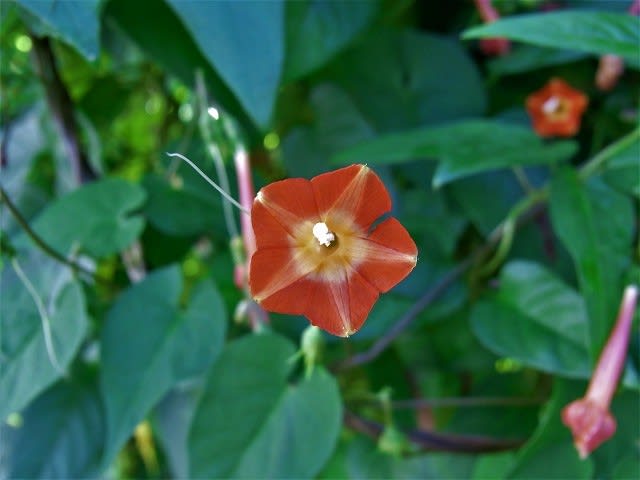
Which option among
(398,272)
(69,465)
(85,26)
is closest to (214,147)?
(85,26)

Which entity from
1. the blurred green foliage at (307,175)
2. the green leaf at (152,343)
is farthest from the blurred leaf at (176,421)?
the green leaf at (152,343)

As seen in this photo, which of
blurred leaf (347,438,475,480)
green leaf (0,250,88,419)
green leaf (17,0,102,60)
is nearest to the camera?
green leaf (17,0,102,60)

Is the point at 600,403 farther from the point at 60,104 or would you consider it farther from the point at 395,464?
the point at 60,104

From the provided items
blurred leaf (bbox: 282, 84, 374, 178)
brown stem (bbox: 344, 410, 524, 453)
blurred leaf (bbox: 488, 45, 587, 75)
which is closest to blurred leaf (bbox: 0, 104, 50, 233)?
blurred leaf (bbox: 282, 84, 374, 178)

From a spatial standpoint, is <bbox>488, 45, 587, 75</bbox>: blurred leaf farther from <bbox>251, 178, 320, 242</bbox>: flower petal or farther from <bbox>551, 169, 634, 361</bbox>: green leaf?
<bbox>251, 178, 320, 242</bbox>: flower petal

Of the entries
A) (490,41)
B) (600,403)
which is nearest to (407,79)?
(490,41)

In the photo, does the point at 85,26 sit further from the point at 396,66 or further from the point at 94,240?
the point at 396,66

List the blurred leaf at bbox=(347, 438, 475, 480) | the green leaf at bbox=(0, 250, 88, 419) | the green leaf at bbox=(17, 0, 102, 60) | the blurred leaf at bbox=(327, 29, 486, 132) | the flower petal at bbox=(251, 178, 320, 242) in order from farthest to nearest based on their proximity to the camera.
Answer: the blurred leaf at bbox=(327, 29, 486, 132), the blurred leaf at bbox=(347, 438, 475, 480), the green leaf at bbox=(0, 250, 88, 419), the green leaf at bbox=(17, 0, 102, 60), the flower petal at bbox=(251, 178, 320, 242)

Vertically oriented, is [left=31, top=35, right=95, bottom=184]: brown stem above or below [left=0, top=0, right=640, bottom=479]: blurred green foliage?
above
